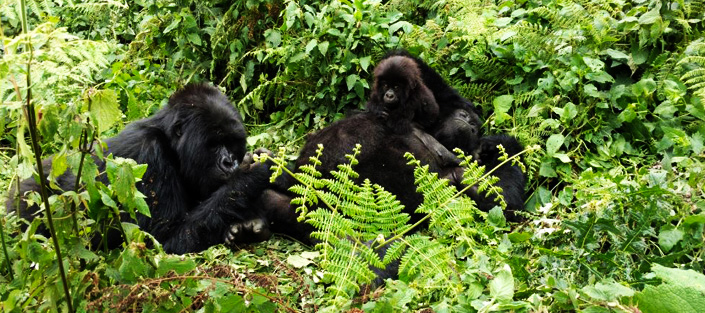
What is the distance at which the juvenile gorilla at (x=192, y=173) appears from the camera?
14.3 feet

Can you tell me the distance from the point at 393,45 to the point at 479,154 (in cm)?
109

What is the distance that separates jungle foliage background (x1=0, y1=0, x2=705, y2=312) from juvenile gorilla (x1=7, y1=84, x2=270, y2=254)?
221 millimetres

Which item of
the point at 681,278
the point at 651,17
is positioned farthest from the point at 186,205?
the point at 651,17

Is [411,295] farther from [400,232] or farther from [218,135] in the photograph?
[218,135]

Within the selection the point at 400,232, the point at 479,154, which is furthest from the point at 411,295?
the point at 479,154

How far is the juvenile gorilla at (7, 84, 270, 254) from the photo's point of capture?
435 cm

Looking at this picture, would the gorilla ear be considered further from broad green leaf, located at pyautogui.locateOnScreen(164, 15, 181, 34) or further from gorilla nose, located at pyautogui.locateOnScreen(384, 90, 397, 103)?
broad green leaf, located at pyautogui.locateOnScreen(164, 15, 181, 34)

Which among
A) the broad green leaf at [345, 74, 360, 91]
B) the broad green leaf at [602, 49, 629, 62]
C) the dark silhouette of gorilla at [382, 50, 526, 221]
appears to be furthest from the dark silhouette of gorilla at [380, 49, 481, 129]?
A: the broad green leaf at [602, 49, 629, 62]

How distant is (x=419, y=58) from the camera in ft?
17.6

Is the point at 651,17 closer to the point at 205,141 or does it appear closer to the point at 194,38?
the point at 205,141

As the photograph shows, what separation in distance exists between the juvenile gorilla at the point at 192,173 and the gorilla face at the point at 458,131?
125 centimetres

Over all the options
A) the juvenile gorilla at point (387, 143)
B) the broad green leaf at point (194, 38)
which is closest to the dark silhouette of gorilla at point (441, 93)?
the juvenile gorilla at point (387, 143)

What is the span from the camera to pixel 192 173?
4535 mm

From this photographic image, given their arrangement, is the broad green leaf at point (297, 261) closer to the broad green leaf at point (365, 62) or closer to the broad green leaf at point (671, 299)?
the broad green leaf at point (365, 62)
